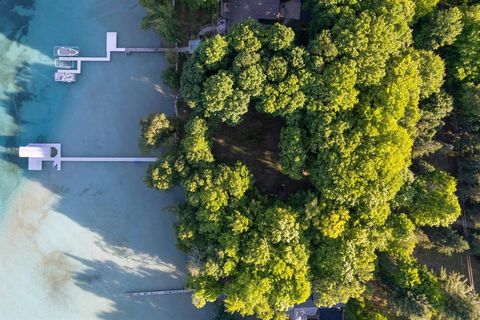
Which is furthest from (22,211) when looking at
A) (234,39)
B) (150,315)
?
(234,39)

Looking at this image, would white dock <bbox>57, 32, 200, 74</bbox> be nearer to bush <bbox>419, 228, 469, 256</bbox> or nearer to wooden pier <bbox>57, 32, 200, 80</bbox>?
wooden pier <bbox>57, 32, 200, 80</bbox>

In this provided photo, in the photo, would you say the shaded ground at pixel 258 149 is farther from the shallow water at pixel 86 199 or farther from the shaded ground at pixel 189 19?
the shaded ground at pixel 189 19

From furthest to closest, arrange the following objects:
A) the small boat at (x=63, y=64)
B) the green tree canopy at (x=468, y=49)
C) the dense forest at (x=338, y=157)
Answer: the small boat at (x=63, y=64)
the green tree canopy at (x=468, y=49)
the dense forest at (x=338, y=157)

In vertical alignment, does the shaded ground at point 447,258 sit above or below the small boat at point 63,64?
below

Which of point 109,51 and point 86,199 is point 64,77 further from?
→ point 86,199

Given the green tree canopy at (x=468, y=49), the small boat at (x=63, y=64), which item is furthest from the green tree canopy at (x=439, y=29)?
the small boat at (x=63, y=64)

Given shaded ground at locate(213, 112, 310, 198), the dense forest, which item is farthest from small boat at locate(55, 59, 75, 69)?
shaded ground at locate(213, 112, 310, 198)

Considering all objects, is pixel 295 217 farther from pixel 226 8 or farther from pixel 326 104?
pixel 226 8

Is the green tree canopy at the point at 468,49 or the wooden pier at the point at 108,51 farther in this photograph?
the wooden pier at the point at 108,51
